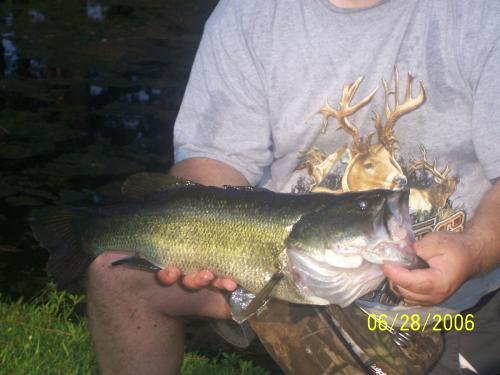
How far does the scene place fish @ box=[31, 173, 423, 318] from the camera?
265 centimetres

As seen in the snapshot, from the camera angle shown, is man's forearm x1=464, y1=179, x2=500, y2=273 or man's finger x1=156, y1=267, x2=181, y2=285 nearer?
man's forearm x1=464, y1=179, x2=500, y2=273

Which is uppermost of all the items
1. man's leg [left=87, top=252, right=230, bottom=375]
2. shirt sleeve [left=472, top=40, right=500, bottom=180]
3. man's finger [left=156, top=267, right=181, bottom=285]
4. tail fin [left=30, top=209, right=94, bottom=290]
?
shirt sleeve [left=472, top=40, right=500, bottom=180]

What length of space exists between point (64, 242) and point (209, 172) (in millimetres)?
691

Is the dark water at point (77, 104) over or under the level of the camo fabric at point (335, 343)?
under

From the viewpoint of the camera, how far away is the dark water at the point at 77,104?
21.9ft

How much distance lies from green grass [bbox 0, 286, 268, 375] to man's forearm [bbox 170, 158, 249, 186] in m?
1.16

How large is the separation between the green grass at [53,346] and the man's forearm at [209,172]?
3.80 feet

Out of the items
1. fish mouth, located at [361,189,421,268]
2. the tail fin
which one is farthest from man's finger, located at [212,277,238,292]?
fish mouth, located at [361,189,421,268]

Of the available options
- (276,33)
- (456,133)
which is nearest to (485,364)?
(456,133)

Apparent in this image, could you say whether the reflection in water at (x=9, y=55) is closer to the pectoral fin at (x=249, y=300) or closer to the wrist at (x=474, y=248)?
the pectoral fin at (x=249, y=300)

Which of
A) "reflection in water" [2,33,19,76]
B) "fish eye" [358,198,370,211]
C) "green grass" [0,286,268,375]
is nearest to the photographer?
"fish eye" [358,198,370,211]

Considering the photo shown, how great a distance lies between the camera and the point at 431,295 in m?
2.75

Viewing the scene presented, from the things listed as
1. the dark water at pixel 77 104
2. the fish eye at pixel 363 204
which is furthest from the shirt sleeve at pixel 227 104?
the dark water at pixel 77 104

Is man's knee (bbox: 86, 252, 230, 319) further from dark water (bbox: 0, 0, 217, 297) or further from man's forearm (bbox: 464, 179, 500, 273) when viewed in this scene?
dark water (bbox: 0, 0, 217, 297)
